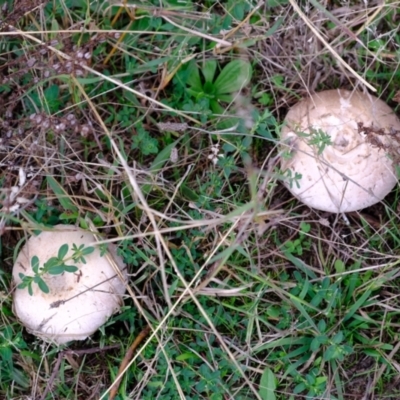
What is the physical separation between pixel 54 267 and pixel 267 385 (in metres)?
0.89

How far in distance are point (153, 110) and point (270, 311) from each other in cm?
89

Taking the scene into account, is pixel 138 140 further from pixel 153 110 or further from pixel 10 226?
pixel 10 226

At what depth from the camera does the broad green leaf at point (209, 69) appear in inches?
102

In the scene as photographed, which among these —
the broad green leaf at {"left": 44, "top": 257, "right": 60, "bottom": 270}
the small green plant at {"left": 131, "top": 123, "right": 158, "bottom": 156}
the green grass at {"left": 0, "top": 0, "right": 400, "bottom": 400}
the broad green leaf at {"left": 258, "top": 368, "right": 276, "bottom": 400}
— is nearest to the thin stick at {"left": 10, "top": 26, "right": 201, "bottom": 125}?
the green grass at {"left": 0, "top": 0, "right": 400, "bottom": 400}

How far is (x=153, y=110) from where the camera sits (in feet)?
8.49

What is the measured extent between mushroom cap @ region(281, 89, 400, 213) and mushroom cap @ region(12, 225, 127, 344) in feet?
2.42

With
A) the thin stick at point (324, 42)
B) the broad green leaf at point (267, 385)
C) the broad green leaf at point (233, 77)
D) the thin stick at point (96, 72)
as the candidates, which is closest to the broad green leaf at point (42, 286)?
the thin stick at point (96, 72)

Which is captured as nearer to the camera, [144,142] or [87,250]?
[87,250]

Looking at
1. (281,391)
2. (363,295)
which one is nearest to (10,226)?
(281,391)

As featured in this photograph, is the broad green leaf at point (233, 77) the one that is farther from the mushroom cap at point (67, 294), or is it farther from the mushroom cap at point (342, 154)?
the mushroom cap at point (67, 294)

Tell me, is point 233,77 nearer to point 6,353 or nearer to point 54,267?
point 54,267

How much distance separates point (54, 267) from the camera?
221cm

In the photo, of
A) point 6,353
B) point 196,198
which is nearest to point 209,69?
point 196,198

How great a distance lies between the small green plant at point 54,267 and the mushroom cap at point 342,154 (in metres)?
0.76
